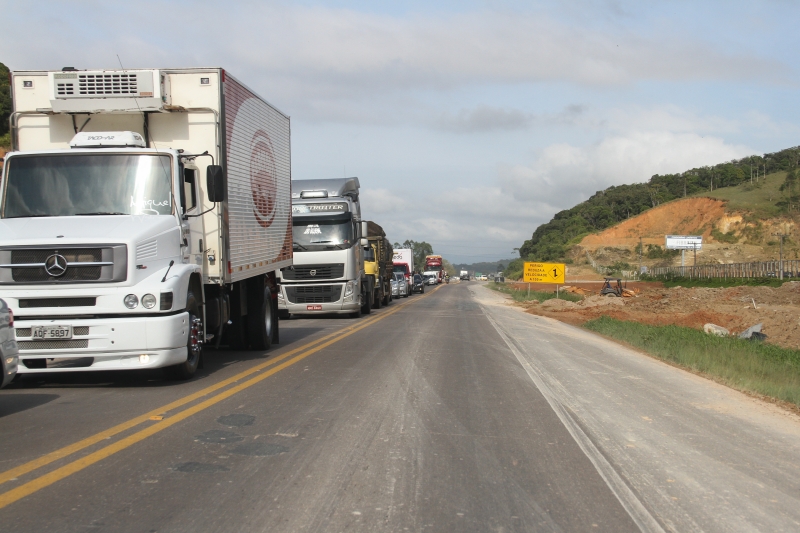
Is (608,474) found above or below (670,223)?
below

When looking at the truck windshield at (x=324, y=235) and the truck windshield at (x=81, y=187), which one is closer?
the truck windshield at (x=81, y=187)

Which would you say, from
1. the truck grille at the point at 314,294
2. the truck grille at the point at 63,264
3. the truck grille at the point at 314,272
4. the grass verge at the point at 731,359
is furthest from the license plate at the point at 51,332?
the truck grille at the point at 314,294

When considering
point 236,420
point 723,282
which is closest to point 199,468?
point 236,420

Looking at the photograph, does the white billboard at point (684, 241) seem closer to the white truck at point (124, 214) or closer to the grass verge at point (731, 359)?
Result: the grass verge at point (731, 359)

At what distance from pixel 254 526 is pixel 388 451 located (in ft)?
6.41

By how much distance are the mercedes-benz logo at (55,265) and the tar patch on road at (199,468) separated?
3.91 m

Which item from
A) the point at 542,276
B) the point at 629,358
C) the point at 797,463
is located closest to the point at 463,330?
the point at 629,358

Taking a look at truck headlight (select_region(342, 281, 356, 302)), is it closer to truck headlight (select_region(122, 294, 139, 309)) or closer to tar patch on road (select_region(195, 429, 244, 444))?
truck headlight (select_region(122, 294, 139, 309))

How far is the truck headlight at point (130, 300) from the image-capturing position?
8.62 m

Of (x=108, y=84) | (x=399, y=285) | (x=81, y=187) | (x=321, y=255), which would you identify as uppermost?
(x=108, y=84)

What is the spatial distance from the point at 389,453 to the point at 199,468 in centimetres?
156

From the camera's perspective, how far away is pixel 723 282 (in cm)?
5284

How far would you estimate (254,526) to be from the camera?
4414 millimetres

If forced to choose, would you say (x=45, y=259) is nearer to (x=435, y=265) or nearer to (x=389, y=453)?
(x=389, y=453)
